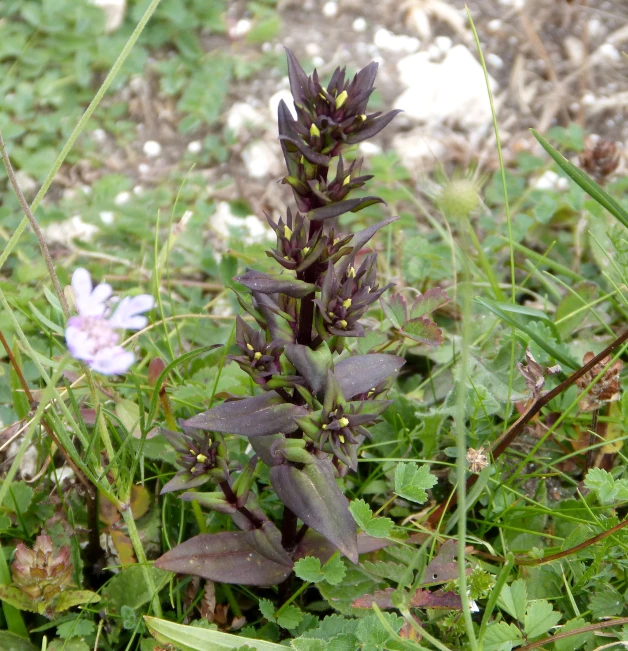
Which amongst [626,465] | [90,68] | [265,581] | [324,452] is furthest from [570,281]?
[90,68]

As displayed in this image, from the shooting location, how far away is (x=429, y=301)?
→ 1.83 m

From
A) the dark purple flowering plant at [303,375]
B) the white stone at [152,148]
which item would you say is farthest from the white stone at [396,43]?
the dark purple flowering plant at [303,375]

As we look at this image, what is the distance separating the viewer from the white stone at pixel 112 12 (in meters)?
3.34

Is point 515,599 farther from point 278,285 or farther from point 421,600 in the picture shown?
point 278,285

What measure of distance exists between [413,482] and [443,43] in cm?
277

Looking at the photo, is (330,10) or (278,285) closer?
(278,285)

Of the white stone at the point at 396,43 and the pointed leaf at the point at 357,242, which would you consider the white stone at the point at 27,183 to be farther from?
the pointed leaf at the point at 357,242

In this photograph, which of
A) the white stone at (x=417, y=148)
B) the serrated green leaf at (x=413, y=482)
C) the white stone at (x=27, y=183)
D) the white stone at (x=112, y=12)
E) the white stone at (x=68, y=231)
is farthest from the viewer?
the white stone at (x=112, y=12)

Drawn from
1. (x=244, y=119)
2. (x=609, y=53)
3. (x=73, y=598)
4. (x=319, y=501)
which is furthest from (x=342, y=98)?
(x=609, y=53)

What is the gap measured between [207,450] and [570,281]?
1582mm

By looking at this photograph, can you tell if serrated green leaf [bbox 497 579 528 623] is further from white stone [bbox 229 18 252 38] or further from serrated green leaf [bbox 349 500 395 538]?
white stone [bbox 229 18 252 38]

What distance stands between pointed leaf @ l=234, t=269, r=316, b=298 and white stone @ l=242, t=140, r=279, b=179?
1951 millimetres

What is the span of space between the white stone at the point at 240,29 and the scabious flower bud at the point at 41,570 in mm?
2783

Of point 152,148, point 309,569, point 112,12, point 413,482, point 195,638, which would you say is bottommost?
point 195,638
